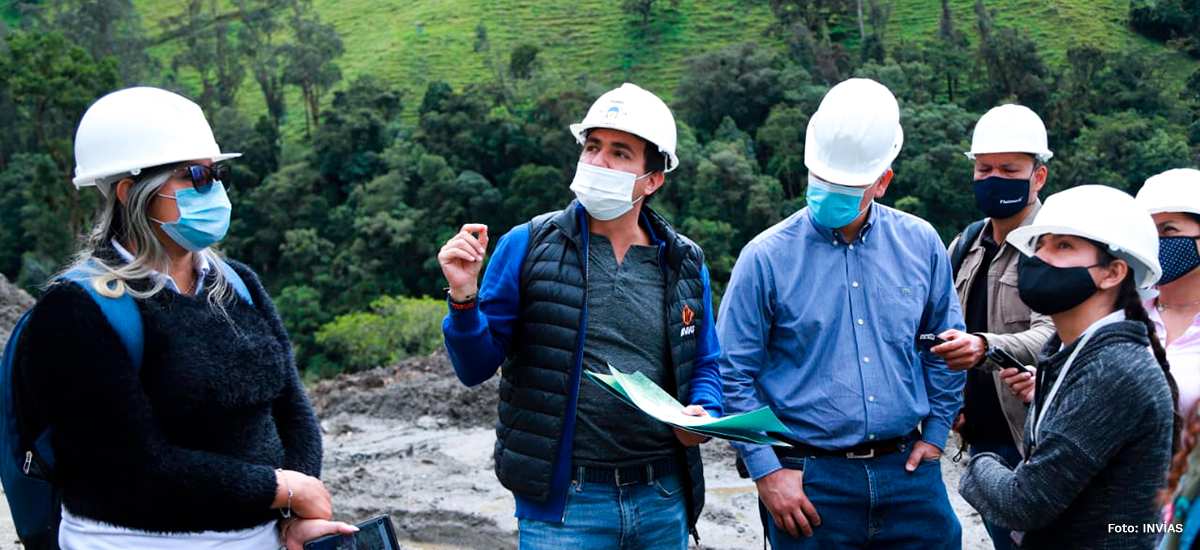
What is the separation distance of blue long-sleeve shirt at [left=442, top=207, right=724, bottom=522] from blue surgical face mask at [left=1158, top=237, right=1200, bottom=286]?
138 centimetres

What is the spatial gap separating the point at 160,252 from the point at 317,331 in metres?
31.1

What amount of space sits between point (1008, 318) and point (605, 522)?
5.64ft

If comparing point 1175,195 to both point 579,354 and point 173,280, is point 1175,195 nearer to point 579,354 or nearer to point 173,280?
point 579,354

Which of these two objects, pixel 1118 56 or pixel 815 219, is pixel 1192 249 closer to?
pixel 815 219

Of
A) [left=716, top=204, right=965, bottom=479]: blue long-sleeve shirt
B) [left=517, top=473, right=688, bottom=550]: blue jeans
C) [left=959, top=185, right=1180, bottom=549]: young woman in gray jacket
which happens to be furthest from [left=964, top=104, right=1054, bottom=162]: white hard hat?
[left=517, top=473, right=688, bottom=550]: blue jeans

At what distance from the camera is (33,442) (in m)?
2.21

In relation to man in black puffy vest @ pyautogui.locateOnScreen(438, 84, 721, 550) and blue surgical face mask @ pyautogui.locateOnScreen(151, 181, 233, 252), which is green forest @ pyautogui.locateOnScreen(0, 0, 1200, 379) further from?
blue surgical face mask @ pyautogui.locateOnScreen(151, 181, 233, 252)

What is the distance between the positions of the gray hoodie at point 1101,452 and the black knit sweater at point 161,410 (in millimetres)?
1743

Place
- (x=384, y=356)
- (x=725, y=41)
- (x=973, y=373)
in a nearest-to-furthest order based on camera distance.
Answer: (x=973, y=373) → (x=384, y=356) → (x=725, y=41)

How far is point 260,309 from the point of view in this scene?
2.57 meters

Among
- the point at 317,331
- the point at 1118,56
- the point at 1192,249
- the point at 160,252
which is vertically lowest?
the point at 317,331

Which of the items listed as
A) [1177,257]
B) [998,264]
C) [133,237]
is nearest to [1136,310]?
[1177,257]

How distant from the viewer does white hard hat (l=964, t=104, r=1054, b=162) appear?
3.75 metres

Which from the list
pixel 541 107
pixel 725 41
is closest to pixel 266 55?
pixel 541 107
